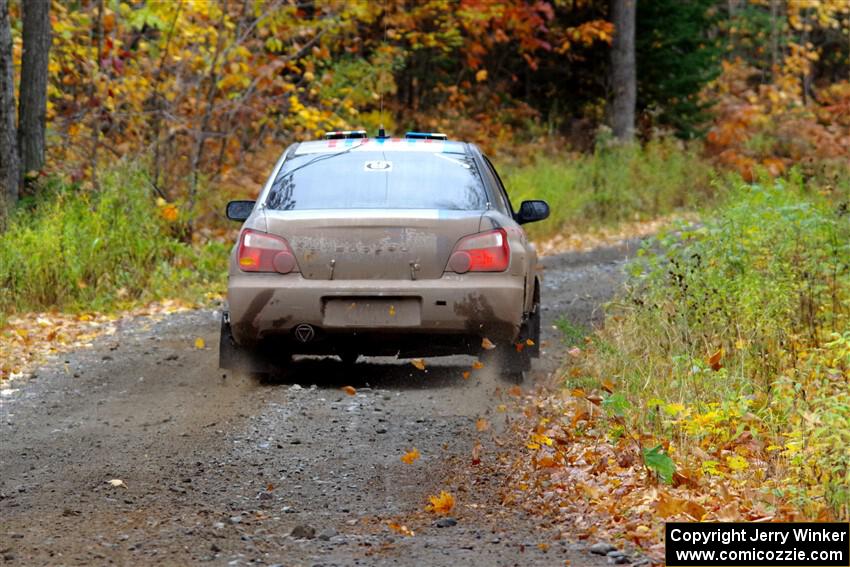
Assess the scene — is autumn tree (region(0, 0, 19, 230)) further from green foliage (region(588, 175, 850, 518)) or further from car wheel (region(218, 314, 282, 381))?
green foliage (region(588, 175, 850, 518))

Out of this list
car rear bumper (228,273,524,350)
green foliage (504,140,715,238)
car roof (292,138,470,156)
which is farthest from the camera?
green foliage (504,140,715,238)

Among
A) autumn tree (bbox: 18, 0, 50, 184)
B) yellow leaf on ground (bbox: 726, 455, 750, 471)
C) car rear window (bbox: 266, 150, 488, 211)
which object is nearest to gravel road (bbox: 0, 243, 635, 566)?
yellow leaf on ground (bbox: 726, 455, 750, 471)

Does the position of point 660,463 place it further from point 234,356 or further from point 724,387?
point 234,356

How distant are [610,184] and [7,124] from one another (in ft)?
37.2

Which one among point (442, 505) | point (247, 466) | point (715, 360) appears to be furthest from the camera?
point (715, 360)

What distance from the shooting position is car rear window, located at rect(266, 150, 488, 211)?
30.1 ft

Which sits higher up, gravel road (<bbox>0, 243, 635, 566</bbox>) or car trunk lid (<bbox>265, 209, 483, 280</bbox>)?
car trunk lid (<bbox>265, 209, 483, 280</bbox>)

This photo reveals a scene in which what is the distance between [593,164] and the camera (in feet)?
77.8

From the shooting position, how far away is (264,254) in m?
8.86

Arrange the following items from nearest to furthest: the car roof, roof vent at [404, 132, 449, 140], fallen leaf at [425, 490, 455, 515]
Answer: fallen leaf at [425, 490, 455, 515]
the car roof
roof vent at [404, 132, 449, 140]

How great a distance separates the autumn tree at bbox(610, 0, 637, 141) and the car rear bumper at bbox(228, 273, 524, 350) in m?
18.9

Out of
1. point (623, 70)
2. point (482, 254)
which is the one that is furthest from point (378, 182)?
point (623, 70)

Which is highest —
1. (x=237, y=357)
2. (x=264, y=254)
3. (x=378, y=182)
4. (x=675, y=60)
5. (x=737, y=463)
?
(x=675, y=60)

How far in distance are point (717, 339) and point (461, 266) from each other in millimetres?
1719
